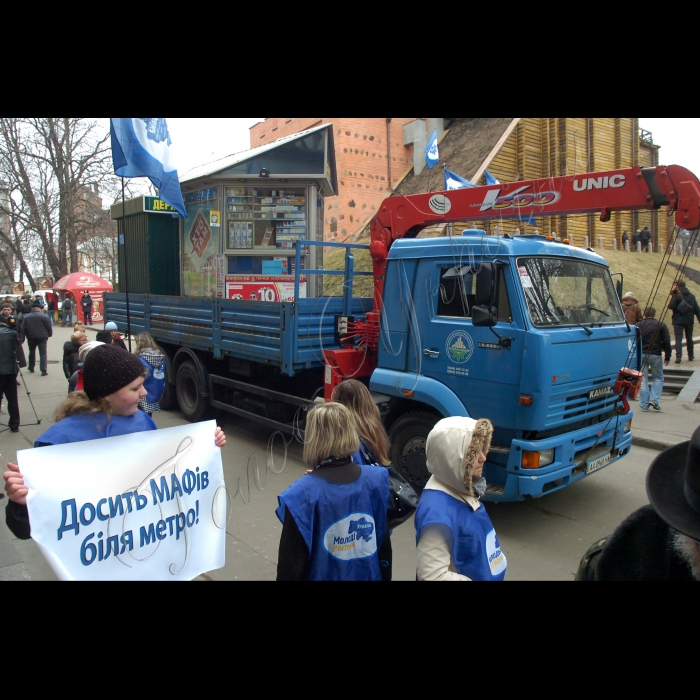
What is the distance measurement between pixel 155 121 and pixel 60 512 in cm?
570

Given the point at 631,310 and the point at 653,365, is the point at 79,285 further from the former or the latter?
the point at 653,365

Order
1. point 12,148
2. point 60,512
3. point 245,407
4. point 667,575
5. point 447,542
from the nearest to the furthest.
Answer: point 667,575 → point 447,542 → point 60,512 → point 245,407 → point 12,148

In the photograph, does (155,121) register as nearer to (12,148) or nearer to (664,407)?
(664,407)

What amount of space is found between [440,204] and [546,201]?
1.09 meters

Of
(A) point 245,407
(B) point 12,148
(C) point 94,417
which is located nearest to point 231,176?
(A) point 245,407

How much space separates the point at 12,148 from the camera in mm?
27406

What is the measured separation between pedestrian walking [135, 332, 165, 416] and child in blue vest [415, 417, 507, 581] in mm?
4341

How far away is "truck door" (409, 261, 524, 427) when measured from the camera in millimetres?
4480

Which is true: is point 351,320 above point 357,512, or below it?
above

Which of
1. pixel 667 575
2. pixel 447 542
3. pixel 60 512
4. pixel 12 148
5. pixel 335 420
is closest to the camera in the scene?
pixel 667 575

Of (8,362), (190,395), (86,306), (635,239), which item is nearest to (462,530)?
(190,395)

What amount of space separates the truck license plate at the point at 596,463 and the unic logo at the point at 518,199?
2.40 meters

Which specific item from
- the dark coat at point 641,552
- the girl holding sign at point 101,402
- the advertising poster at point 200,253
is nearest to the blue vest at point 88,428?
the girl holding sign at point 101,402

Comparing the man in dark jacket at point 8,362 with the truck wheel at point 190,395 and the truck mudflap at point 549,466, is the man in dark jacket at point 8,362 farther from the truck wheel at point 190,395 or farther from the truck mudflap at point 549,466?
the truck mudflap at point 549,466
